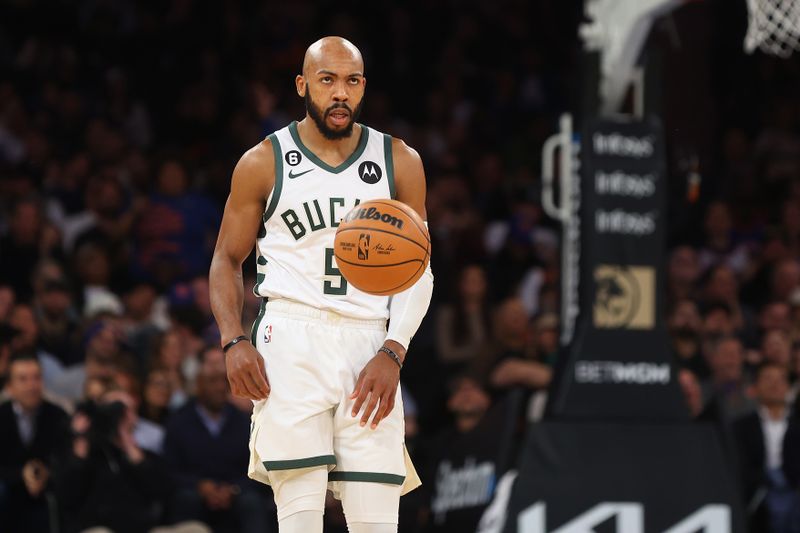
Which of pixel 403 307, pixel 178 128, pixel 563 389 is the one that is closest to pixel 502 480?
pixel 563 389

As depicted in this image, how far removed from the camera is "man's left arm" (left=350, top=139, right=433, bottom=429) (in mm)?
4633

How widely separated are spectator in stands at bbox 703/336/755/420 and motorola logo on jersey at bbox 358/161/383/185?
19.6ft

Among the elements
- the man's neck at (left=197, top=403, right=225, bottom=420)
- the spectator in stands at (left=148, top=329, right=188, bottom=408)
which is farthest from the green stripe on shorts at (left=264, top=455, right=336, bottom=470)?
the spectator in stands at (left=148, top=329, right=188, bottom=408)

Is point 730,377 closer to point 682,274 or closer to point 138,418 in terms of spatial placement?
point 682,274

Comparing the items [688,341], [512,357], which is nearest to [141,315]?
[512,357]

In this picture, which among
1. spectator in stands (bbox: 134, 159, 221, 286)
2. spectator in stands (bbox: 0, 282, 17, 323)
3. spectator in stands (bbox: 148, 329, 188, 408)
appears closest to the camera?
spectator in stands (bbox: 148, 329, 188, 408)

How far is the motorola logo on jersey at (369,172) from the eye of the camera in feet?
15.7

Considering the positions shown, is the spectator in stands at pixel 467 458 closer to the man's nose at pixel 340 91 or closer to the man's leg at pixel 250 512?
the man's leg at pixel 250 512

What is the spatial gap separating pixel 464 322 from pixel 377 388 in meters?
6.44

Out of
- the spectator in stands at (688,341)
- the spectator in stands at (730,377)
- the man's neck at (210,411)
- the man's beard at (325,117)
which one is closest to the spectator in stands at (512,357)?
the spectator in stands at (688,341)

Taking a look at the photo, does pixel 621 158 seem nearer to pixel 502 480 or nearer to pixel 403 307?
pixel 502 480

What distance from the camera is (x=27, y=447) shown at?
27.3 ft

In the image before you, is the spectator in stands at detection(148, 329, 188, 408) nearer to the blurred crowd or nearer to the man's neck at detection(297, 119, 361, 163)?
the blurred crowd

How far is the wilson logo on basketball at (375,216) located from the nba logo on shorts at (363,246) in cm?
7
